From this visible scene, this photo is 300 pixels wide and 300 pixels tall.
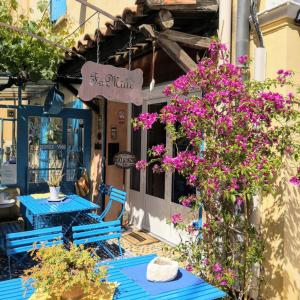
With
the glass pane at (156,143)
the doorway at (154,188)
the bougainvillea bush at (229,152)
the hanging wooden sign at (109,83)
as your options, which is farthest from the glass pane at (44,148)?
the bougainvillea bush at (229,152)

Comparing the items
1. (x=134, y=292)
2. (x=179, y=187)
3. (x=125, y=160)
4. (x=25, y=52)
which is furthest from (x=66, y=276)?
(x=25, y=52)

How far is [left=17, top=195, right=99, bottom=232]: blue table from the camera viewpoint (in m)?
5.19

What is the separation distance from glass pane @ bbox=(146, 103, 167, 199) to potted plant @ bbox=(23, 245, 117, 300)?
154 inches

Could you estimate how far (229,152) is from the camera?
3.03 meters

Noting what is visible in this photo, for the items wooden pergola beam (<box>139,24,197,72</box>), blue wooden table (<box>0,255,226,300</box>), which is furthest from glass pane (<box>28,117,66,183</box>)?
blue wooden table (<box>0,255,226,300</box>)

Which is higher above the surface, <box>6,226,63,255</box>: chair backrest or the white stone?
the white stone

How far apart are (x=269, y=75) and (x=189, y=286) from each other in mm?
2318

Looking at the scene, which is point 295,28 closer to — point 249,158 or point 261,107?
point 261,107

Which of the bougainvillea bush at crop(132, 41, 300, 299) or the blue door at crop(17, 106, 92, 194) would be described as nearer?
the bougainvillea bush at crop(132, 41, 300, 299)

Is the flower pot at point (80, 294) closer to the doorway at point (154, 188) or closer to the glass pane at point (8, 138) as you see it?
the doorway at point (154, 188)

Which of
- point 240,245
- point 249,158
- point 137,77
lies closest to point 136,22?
point 137,77

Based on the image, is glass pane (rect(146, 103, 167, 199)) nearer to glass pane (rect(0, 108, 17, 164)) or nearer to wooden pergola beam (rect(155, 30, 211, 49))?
wooden pergola beam (rect(155, 30, 211, 49))

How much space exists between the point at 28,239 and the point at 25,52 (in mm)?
3348

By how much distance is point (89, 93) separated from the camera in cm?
363
